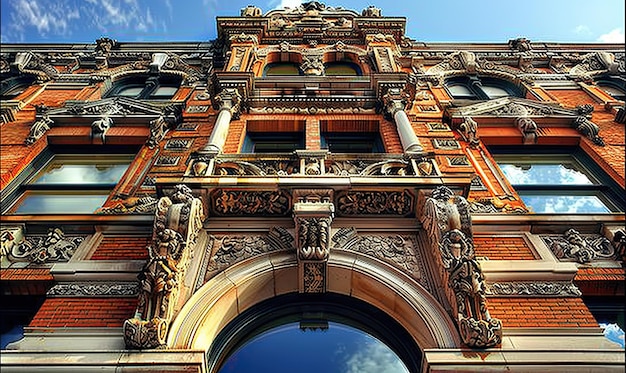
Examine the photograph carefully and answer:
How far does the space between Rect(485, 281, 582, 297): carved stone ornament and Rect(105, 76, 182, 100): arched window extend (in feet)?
34.3

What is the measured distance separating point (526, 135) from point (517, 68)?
17.8 ft

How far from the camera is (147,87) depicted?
523 inches

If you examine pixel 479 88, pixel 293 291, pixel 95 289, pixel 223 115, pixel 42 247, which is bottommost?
pixel 95 289

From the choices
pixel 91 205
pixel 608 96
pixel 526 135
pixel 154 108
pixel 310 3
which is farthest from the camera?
pixel 310 3

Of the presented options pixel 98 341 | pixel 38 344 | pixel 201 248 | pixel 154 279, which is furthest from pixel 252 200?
pixel 38 344

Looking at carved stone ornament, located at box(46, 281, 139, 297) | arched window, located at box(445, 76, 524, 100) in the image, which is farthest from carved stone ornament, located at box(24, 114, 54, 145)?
arched window, located at box(445, 76, 524, 100)

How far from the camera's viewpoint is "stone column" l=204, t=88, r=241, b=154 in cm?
821

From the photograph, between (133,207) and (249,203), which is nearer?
(249,203)

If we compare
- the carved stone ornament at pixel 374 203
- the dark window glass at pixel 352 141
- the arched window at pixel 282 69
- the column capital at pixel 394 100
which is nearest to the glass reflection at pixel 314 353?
the carved stone ornament at pixel 374 203

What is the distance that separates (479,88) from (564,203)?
5.74 meters

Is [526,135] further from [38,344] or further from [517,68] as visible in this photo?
[38,344]

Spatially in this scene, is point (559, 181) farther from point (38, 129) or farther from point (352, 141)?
point (38, 129)

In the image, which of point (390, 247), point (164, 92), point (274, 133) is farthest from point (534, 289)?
point (164, 92)

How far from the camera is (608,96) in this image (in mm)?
12281
